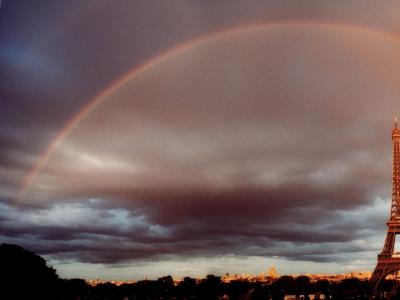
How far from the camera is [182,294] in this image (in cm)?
18825

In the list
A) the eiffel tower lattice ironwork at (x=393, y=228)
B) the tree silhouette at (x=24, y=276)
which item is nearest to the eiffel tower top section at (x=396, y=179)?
the eiffel tower lattice ironwork at (x=393, y=228)

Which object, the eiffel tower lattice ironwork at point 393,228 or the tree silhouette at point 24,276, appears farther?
the eiffel tower lattice ironwork at point 393,228

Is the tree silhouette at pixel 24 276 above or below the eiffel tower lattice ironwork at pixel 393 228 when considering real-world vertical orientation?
below

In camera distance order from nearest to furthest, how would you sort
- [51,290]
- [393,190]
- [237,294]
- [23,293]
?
1. [23,293]
2. [51,290]
3. [393,190]
4. [237,294]

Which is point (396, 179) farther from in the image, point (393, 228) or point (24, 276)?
point (24, 276)

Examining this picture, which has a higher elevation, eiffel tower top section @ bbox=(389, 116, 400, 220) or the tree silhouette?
eiffel tower top section @ bbox=(389, 116, 400, 220)

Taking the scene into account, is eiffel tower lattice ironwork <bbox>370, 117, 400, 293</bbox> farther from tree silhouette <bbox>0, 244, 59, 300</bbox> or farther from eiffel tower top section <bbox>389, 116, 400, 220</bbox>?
tree silhouette <bbox>0, 244, 59, 300</bbox>

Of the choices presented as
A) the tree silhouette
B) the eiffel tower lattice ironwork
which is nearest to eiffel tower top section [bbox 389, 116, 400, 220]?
the eiffel tower lattice ironwork

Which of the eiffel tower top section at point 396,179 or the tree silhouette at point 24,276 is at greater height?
the eiffel tower top section at point 396,179

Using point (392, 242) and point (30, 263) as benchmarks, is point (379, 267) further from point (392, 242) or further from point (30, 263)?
point (30, 263)

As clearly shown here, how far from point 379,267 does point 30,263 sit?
112795 mm

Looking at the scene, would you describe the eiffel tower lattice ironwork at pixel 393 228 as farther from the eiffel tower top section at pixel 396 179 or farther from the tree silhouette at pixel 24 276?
the tree silhouette at pixel 24 276

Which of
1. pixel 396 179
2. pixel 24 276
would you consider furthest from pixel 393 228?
pixel 24 276

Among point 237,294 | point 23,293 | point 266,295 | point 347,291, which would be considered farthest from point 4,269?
point 347,291
